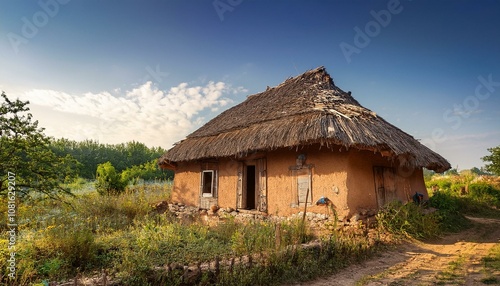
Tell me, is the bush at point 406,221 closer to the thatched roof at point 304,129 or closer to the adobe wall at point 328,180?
the adobe wall at point 328,180

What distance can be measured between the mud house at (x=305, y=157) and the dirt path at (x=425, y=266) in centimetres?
163

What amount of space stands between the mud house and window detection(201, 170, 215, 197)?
4 cm

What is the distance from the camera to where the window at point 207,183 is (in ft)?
36.1

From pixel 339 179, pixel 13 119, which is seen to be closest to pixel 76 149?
pixel 13 119

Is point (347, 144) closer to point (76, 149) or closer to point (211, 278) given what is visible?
point (211, 278)

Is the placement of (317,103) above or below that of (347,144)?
above

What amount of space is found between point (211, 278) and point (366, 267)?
3004 millimetres

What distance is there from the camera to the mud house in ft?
24.8

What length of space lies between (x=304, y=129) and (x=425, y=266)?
13.4 feet

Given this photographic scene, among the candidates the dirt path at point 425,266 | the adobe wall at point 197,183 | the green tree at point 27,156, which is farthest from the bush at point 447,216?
the green tree at point 27,156

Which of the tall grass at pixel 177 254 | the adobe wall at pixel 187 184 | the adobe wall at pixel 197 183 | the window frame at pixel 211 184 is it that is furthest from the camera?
the adobe wall at pixel 187 184

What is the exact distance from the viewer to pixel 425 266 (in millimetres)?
5363

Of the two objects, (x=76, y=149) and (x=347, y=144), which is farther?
(x=76, y=149)

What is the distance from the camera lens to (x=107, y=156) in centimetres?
2912
